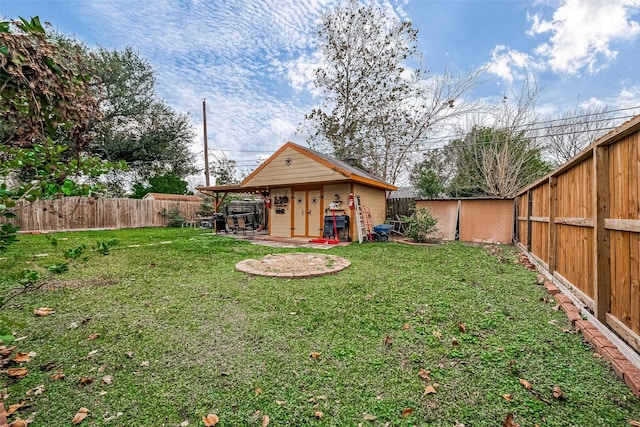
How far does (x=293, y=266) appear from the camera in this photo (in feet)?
17.3

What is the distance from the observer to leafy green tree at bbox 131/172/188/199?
19.6 metres

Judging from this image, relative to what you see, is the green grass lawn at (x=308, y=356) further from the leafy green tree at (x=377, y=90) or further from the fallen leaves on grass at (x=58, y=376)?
the leafy green tree at (x=377, y=90)

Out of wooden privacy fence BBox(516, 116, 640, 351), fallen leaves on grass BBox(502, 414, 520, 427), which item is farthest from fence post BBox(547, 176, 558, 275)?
fallen leaves on grass BBox(502, 414, 520, 427)

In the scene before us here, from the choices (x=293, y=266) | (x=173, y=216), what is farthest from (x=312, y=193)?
(x=173, y=216)

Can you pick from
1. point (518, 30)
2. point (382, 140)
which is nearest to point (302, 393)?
point (518, 30)

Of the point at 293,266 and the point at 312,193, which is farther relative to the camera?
the point at 312,193

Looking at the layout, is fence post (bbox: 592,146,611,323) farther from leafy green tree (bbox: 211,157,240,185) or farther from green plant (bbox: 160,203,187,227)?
leafy green tree (bbox: 211,157,240,185)

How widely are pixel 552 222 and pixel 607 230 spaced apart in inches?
81.7

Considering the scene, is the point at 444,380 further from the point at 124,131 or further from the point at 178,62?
the point at 124,131

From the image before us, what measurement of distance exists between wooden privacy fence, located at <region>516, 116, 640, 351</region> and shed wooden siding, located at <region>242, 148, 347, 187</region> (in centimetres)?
617

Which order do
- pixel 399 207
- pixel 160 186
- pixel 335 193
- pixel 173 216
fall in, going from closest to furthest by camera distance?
pixel 335 193 → pixel 399 207 → pixel 173 216 → pixel 160 186

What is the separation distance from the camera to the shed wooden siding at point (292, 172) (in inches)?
379

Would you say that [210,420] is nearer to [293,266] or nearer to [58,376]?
[58,376]

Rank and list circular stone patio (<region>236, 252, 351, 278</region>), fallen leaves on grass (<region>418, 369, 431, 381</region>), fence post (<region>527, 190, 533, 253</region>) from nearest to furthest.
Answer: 1. fallen leaves on grass (<region>418, 369, 431, 381</region>)
2. circular stone patio (<region>236, 252, 351, 278</region>)
3. fence post (<region>527, 190, 533, 253</region>)
